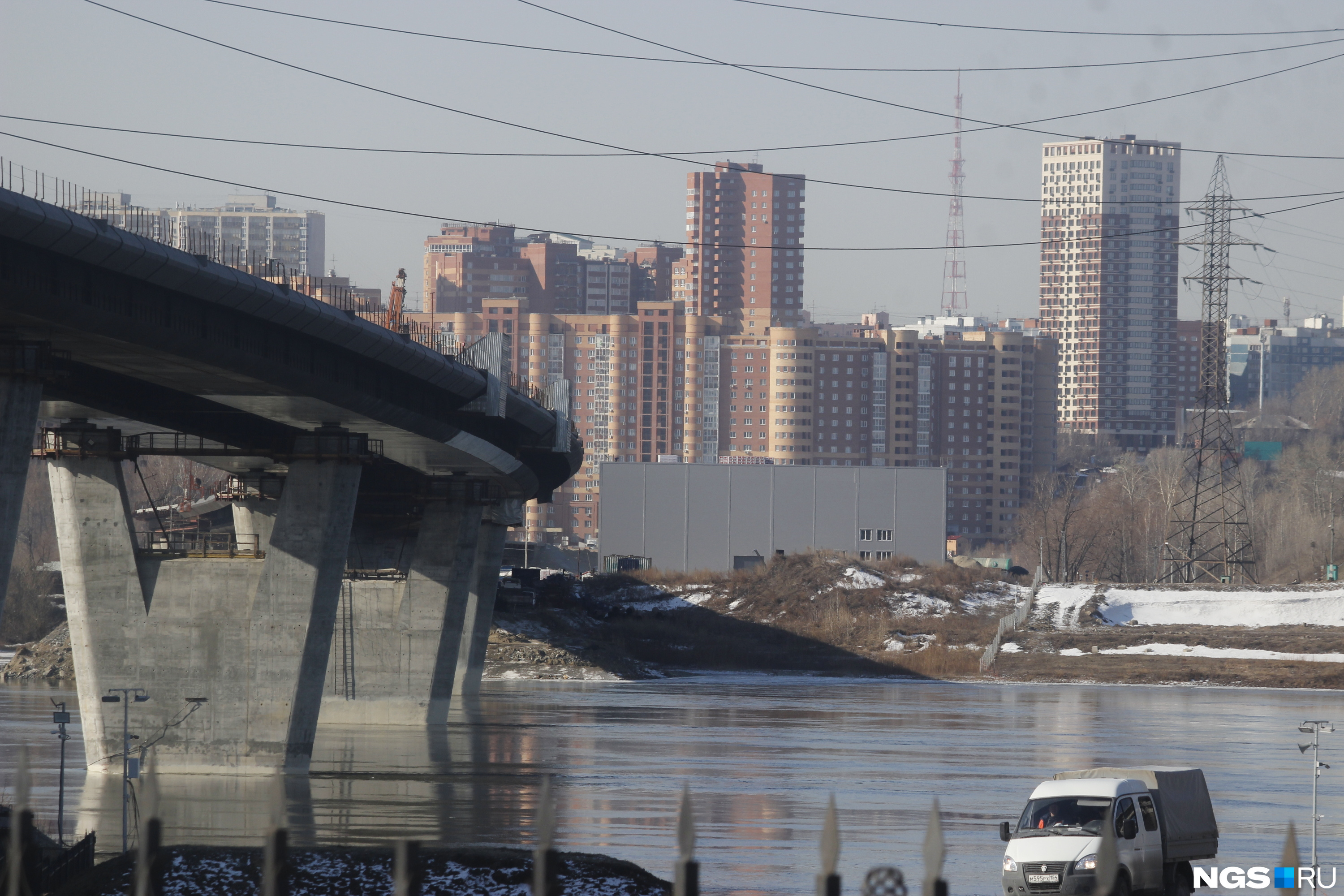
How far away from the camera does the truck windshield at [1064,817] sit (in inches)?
1033

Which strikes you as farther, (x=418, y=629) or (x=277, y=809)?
(x=418, y=629)

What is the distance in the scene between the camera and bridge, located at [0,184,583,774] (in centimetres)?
3438

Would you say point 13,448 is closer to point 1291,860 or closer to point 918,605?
point 1291,860

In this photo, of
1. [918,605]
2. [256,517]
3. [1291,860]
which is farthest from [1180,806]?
[918,605]

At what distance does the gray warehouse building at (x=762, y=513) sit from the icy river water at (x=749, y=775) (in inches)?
2633

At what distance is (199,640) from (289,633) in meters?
2.68

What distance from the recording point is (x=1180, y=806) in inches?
1112

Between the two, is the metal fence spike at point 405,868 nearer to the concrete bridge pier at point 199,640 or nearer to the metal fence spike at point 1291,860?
the metal fence spike at point 1291,860

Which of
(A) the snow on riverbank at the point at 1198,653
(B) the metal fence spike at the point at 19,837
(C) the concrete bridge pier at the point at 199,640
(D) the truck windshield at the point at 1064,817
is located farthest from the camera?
(A) the snow on riverbank at the point at 1198,653

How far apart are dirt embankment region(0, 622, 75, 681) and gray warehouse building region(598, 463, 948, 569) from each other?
6484 centimetres

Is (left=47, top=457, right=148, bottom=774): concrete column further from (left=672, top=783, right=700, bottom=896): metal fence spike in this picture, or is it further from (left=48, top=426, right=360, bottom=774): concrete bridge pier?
(left=672, top=783, right=700, bottom=896): metal fence spike

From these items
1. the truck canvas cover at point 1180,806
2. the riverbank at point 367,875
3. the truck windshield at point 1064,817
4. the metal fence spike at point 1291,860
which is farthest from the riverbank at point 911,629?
the metal fence spike at point 1291,860

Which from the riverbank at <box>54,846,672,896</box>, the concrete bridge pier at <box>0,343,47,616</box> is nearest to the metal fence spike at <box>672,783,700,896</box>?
the riverbank at <box>54,846,672,896</box>

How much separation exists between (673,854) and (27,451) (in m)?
15.9
